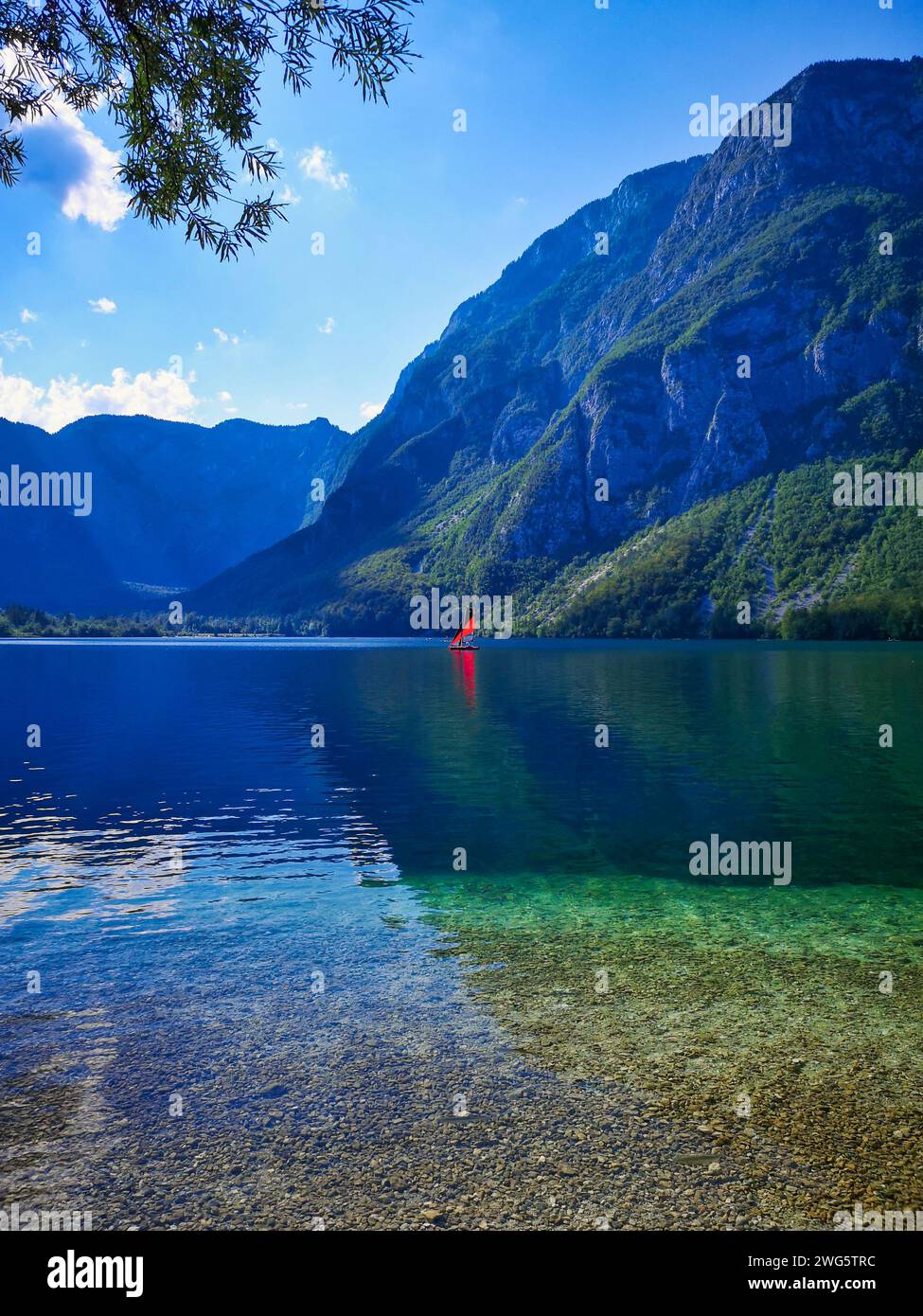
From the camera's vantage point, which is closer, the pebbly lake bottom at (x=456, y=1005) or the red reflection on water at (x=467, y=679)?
the pebbly lake bottom at (x=456, y=1005)

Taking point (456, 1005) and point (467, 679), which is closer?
point (456, 1005)

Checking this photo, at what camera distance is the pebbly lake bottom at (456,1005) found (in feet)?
25.9

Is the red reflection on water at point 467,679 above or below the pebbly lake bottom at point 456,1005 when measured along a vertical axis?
above

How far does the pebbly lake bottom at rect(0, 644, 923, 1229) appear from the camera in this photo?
789 centimetres

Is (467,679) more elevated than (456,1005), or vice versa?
(467,679)

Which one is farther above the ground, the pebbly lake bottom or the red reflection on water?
the red reflection on water

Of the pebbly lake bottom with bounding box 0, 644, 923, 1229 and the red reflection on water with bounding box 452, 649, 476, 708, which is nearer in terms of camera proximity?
the pebbly lake bottom with bounding box 0, 644, 923, 1229

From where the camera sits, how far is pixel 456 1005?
12422mm
